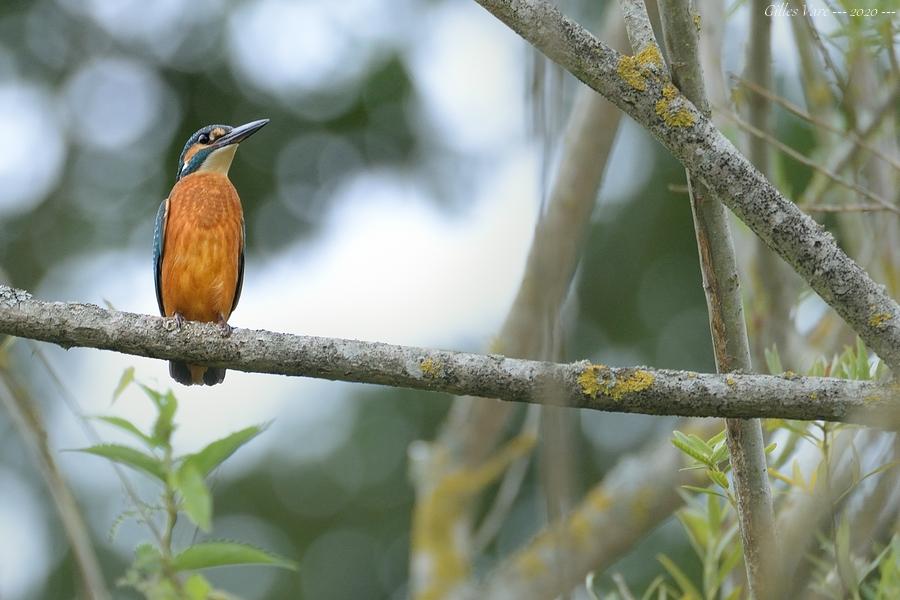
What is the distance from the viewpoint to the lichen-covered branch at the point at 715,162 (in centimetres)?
293

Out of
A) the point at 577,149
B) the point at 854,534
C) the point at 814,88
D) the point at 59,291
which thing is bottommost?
the point at 854,534

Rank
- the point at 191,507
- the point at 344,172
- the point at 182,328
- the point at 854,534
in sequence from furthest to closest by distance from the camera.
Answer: the point at 344,172
the point at 182,328
the point at 854,534
the point at 191,507

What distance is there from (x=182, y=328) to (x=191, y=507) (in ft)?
2.54

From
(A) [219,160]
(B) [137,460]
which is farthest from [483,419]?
(B) [137,460]

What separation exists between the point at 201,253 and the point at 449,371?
3.20 metres

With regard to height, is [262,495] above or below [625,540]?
above

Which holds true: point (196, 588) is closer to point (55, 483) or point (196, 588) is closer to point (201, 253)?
point (55, 483)

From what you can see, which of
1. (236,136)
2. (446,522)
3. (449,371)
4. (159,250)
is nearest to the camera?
(449,371)

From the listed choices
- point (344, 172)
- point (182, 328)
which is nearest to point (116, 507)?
point (344, 172)

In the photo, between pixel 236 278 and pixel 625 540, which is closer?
pixel 625 540

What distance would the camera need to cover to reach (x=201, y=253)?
595cm

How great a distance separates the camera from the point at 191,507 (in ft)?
9.24

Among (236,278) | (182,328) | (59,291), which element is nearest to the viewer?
(182,328)

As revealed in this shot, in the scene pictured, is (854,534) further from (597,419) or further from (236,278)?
(597,419)
